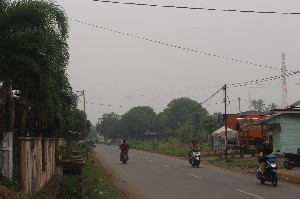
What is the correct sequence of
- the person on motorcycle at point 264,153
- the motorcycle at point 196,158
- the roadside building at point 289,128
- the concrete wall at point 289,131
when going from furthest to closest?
1. the concrete wall at point 289,131
2. the roadside building at point 289,128
3. the motorcycle at point 196,158
4. the person on motorcycle at point 264,153

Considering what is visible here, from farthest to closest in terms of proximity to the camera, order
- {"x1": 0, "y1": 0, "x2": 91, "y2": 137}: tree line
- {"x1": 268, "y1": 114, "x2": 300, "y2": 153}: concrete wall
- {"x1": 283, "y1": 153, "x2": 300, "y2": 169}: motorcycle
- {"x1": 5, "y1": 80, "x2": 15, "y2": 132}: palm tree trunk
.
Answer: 1. {"x1": 268, "y1": 114, "x2": 300, "y2": 153}: concrete wall
2. {"x1": 283, "y1": 153, "x2": 300, "y2": 169}: motorcycle
3. {"x1": 5, "y1": 80, "x2": 15, "y2": 132}: palm tree trunk
4. {"x1": 0, "y1": 0, "x2": 91, "y2": 137}: tree line

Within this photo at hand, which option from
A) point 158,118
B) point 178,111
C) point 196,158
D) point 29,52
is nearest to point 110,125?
point 158,118

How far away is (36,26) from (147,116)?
409 ft

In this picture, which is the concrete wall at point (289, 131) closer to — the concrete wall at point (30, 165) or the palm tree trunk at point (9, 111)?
the concrete wall at point (30, 165)

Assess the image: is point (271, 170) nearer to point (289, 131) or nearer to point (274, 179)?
point (274, 179)

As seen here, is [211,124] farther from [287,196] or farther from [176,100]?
[176,100]

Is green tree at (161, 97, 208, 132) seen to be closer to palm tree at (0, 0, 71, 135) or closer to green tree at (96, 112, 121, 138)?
green tree at (96, 112, 121, 138)

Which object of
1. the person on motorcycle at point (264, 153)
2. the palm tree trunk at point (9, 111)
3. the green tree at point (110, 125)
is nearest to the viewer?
the palm tree trunk at point (9, 111)

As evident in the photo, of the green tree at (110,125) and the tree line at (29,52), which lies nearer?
the tree line at (29,52)

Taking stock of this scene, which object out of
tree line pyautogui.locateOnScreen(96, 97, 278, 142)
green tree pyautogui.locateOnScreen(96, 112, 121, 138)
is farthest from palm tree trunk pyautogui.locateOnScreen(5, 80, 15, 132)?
green tree pyautogui.locateOnScreen(96, 112, 121, 138)

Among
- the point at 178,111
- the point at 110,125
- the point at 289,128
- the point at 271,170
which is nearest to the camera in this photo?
the point at 271,170

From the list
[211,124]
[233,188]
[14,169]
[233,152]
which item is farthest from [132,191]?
[211,124]

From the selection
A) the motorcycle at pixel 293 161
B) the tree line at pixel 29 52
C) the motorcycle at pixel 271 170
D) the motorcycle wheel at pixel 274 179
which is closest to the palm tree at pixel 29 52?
the tree line at pixel 29 52

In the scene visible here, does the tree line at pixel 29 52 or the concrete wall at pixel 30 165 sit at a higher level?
the tree line at pixel 29 52
